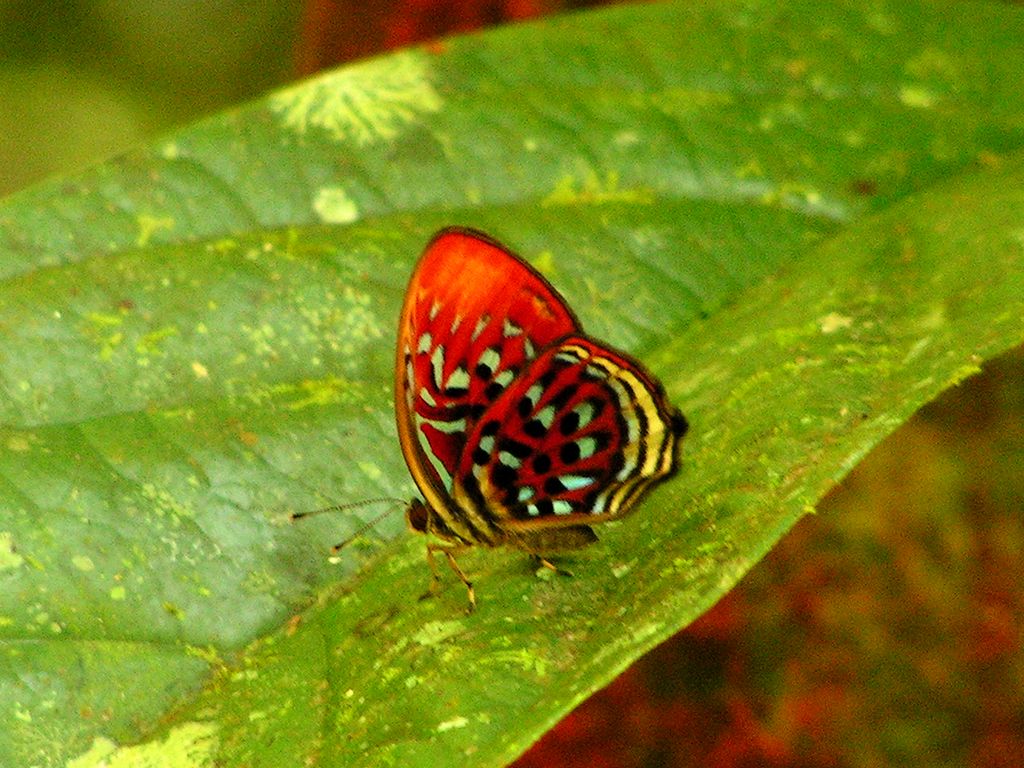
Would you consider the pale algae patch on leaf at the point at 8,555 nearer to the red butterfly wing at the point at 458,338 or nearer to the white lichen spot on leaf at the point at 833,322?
the red butterfly wing at the point at 458,338

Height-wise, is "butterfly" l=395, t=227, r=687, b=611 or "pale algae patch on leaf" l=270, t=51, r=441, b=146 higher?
"pale algae patch on leaf" l=270, t=51, r=441, b=146

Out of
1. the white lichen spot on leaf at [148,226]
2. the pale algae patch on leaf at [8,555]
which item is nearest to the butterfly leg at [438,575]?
the pale algae patch on leaf at [8,555]

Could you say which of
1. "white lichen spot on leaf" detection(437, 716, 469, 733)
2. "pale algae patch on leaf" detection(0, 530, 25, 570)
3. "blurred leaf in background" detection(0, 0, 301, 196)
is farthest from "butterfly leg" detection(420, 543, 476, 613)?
"blurred leaf in background" detection(0, 0, 301, 196)

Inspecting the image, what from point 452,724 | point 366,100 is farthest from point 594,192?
point 452,724

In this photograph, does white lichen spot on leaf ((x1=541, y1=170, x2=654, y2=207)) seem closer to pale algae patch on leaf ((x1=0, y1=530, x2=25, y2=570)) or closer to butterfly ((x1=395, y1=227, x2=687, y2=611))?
butterfly ((x1=395, y1=227, x2=687, y2=611))

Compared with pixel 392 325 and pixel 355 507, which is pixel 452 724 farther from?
pixel 392 325

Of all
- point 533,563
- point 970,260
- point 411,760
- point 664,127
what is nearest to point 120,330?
point 533,563
